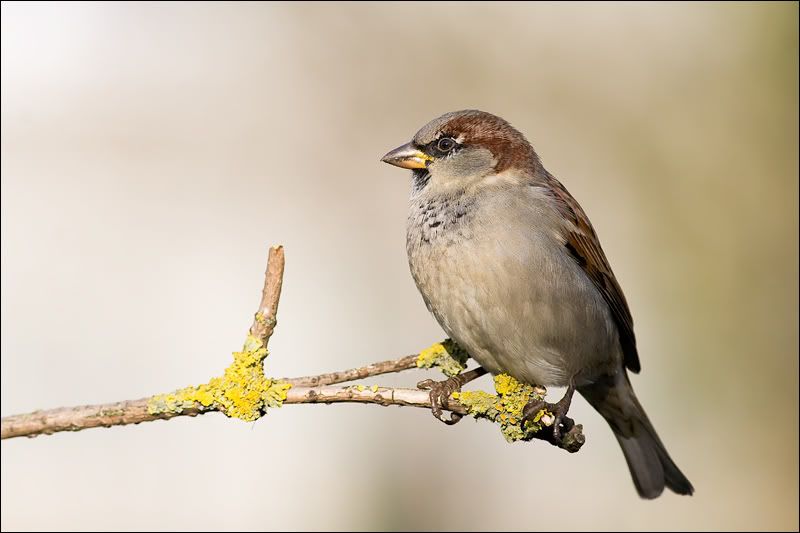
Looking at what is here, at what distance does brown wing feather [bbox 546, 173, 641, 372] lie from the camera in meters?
3.30

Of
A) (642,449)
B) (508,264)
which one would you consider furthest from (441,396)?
(642,449)

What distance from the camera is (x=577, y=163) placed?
5.75m

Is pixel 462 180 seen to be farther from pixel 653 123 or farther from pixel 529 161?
pixel 653 123

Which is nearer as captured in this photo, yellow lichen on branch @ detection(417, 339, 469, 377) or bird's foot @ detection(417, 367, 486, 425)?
bird's foot @ detection(417, 367, 486, 425)

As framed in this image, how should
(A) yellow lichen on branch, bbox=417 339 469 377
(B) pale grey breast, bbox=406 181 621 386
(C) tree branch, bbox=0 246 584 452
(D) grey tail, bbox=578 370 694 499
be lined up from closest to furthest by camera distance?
(C) tree branch, bbox=0 246 584 452 → (B) pale grey breast, bbox=406 181 621 386 → (A) yellow lichen on branch, bbox=417 339 469 377 → (D) grey tail, bbox=578 370 694 499

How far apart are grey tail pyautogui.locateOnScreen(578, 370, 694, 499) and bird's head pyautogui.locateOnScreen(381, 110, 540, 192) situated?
1.03m

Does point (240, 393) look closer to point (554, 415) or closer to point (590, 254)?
point (554, 415)

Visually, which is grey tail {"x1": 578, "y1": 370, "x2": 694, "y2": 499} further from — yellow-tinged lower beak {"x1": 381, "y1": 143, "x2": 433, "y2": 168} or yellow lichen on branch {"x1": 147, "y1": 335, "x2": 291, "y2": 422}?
yellow lichen on branch {"x1": 147, "y1": 335, "x2": 291, "y2": 422}

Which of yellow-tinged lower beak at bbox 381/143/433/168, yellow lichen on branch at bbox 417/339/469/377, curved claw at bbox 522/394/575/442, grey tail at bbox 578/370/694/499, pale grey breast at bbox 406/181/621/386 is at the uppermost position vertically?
yellow-tinged lower beak at bbox 381/143/433/168

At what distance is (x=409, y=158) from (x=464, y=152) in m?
0.21

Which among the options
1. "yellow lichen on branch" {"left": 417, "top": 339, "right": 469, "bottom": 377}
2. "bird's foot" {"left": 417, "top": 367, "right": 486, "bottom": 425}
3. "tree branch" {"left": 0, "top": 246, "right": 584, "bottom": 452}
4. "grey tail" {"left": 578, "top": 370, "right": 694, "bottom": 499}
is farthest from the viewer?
"grey tail" {"left": 578, "top": 370, "right": 694, "bottom": 499}

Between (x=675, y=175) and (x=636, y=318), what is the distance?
0.91m

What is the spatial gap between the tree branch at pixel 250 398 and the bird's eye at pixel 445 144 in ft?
3.47

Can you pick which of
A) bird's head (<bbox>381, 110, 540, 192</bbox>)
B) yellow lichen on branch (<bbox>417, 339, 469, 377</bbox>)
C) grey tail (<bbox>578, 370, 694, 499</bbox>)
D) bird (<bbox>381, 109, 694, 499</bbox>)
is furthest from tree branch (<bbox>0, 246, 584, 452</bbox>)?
grey tail (<bbox>578, 370, 694, 499</bbox>)
